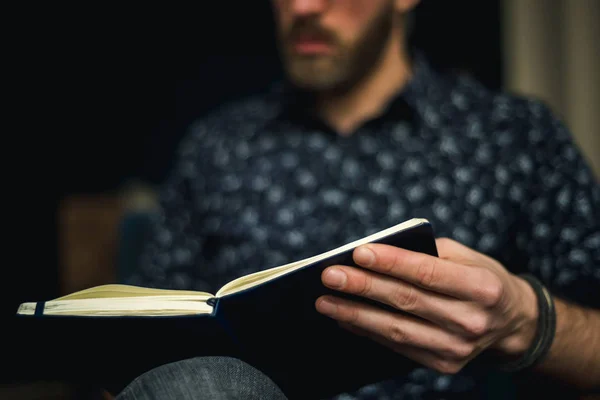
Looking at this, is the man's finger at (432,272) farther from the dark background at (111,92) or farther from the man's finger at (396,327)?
the dark background at (111,92)

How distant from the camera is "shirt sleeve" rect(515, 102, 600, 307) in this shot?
2.74ft

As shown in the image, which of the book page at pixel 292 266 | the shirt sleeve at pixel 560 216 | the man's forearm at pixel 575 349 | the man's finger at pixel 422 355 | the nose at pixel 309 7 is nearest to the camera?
the book page at pixel 292 266

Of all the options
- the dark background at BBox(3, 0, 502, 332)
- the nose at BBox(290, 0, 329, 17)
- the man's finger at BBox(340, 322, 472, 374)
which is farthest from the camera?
the dark background at BBox(3, 0, 502, 332)

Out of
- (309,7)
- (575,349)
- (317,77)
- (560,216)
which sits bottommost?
(575,349)

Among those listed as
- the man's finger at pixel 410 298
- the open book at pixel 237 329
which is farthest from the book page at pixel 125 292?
the man's finger at pixel 410 298

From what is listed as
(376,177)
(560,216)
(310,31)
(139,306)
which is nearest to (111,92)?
(310,31)

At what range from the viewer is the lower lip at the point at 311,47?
100 centimetres

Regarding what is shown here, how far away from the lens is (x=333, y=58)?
100 cm

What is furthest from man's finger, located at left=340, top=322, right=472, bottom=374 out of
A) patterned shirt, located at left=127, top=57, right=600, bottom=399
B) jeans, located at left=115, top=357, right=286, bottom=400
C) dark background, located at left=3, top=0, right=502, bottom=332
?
dark background, located at left=3, top=0, right=502, bottom=332

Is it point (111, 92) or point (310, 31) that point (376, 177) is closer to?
point (310, 31)

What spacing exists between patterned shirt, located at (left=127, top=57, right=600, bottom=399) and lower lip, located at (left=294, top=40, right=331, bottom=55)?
10cm

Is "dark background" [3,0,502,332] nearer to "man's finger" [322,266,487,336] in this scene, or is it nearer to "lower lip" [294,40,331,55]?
"lower lip" [294,40,331,55]

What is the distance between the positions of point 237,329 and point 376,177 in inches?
20.4

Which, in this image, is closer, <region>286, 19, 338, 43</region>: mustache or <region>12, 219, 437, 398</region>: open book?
<region>12, 219, 437, 398</region>: open book
